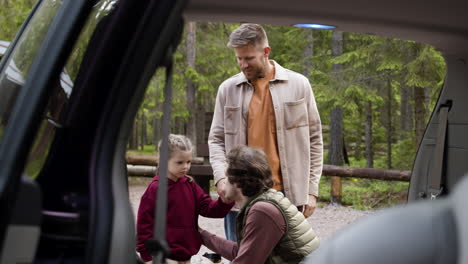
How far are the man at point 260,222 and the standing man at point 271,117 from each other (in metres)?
0.57

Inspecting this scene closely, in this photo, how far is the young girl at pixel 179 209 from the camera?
10.8 feet

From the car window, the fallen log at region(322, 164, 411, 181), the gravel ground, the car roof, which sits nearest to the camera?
the car window

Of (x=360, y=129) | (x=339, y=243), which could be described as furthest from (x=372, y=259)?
(x=360, y=129)

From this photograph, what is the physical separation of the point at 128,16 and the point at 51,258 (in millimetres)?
600

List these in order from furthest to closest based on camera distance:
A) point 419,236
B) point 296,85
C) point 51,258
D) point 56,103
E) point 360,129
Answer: point 360,129 → point 296,85 → point 56,103 → point 51,258 → point 419,236

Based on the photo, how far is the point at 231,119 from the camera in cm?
404

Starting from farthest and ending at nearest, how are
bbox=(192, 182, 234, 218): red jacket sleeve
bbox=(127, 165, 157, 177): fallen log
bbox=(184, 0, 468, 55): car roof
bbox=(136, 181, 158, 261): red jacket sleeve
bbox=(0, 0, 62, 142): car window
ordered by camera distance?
bbox=(127, 165, 157, 177): fallen log < bbox=(192, 182, 234, 218): red jacket sleeve < bbox=(184, 0, 468, 55): car roof < bbox=(136, 181, 158, 261): red jacket sleeve < bbox=(0, 0, 62, 142): car window

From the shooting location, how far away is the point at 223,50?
17.0 meters

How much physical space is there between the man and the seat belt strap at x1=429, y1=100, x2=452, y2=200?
1.18m

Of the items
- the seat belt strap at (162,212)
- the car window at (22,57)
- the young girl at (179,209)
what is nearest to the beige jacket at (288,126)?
the young girl at (179,209)

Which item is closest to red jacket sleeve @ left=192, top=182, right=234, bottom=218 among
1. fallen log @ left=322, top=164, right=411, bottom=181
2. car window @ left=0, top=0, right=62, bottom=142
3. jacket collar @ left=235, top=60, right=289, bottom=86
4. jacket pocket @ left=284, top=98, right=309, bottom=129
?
jacket pocket @ left=284, top=98, right=309, bottom=129

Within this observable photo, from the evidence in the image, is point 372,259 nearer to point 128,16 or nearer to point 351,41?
point 128,16

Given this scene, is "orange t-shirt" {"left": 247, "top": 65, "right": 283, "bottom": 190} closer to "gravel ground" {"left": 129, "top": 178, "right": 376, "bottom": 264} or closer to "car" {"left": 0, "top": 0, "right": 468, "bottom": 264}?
"car" {"left": 0, "top": 0, "right": 468, "bottom": 264}

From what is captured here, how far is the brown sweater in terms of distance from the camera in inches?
122
